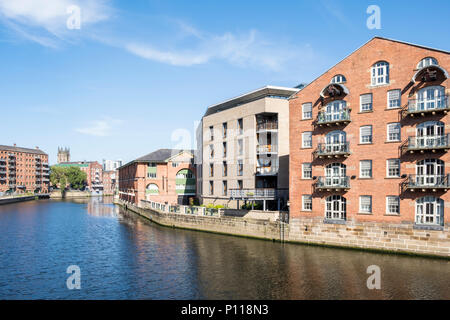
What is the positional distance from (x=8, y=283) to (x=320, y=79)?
116ft

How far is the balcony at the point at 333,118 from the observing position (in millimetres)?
39688

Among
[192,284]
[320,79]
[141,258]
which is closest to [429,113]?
[320,79]

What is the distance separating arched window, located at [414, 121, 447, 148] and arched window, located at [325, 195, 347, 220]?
949cm

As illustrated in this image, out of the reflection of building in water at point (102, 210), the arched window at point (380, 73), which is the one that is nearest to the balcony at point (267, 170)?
the arched window at point (380, 73)

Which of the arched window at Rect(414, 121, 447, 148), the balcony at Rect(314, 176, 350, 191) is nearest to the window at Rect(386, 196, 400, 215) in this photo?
the balcony at Rect(314, 176, 350, 191)

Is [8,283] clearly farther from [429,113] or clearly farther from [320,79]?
[429,113]

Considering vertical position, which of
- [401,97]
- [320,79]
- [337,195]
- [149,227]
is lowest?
[149,227]

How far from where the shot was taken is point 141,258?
37.5 m

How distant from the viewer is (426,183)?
35.1 meters

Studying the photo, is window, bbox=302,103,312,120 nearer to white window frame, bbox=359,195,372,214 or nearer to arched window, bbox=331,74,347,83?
arched window, bbox=331,74,347,83

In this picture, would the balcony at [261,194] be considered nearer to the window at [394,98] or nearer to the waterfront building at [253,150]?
the waterfront building at [253,150]

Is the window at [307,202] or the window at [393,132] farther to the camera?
the window at [307,202]

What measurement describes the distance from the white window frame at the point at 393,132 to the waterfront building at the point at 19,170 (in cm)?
17582

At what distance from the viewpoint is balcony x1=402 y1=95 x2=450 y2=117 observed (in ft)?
112
